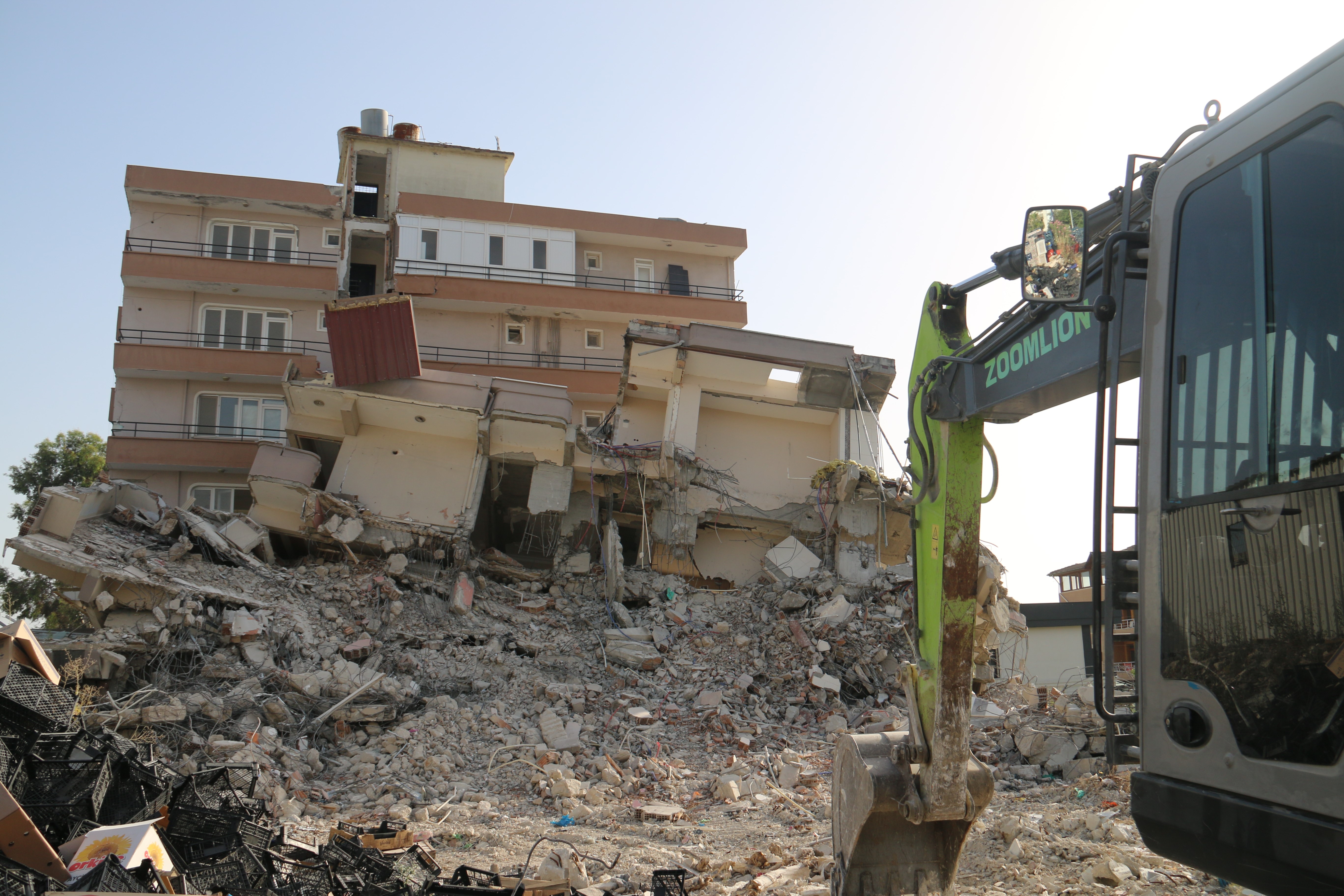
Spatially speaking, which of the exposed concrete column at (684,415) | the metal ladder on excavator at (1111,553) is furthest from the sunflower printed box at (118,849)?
the exposed concrete column at (684,415)

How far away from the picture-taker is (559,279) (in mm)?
27750

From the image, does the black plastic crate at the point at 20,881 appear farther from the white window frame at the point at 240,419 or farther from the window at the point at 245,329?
the window at the point at 245,329

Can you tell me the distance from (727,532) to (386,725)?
8.29 meters

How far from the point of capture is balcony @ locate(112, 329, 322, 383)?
2614 centimetres

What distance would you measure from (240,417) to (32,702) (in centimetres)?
2195

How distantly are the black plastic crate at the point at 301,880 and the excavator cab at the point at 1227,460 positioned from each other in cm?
517

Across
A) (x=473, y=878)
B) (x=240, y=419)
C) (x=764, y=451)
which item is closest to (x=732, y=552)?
(x=764, y=451)

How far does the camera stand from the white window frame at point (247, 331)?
27.4 metres

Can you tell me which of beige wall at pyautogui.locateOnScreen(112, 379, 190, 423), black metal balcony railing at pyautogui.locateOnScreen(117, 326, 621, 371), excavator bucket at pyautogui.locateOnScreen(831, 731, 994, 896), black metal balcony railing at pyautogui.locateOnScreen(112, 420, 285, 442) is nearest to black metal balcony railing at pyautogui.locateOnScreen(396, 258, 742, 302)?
black metal balcony railing at pyautogui.locateOnScreen(117, 326, 621, 371)

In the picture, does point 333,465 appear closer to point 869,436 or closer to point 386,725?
point 386,725

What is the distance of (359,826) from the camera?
8.77 m

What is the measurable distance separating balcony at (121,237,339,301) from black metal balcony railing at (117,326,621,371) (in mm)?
1370

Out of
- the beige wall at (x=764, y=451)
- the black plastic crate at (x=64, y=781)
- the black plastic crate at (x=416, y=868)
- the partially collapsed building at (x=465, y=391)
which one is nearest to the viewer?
the black plastic crate at (x=64, y=781)

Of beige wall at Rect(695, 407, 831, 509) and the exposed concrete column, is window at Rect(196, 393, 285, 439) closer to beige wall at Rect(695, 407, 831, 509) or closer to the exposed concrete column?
the exposed concrete column
